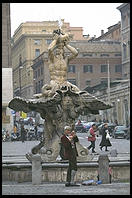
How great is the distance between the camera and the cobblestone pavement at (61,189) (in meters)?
13.3

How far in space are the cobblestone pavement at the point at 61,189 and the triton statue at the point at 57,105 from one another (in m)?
2.80

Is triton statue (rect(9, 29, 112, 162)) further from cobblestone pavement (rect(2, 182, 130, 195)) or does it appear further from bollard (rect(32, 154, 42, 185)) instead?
cobblestone pavement (rect(2, 182, 130, 195))

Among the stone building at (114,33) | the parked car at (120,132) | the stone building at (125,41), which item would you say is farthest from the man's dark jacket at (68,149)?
the stone building at (114,33)

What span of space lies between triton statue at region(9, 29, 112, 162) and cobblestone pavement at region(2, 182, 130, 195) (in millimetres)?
2802

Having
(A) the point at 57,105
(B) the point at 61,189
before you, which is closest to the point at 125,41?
(A) the point at 57,105

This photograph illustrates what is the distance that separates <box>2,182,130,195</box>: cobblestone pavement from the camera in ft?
43.6

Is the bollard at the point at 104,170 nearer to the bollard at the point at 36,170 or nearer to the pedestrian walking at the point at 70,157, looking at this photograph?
the pedestrian walking at the point at 70,157

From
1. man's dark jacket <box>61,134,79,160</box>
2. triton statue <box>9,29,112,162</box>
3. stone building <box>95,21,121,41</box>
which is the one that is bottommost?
man's dark jacket <box>61,134,79,160</box>

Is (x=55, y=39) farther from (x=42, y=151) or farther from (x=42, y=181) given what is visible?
(x=42, y=181)

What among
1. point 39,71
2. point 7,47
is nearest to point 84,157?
point 7,47

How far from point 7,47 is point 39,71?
191 ft

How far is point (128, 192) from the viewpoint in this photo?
13070mm

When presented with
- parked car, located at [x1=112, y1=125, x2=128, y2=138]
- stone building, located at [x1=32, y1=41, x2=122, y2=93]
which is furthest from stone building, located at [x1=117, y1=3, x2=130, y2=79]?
parked car, located at [x1=112, y1=125, x2=128, y2=138]

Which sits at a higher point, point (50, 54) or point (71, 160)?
point (50, 54)
